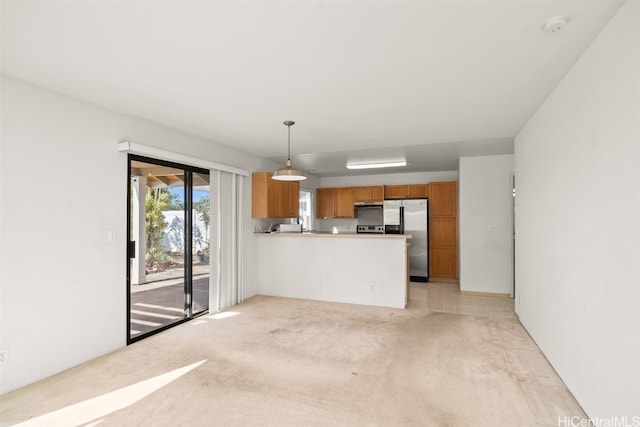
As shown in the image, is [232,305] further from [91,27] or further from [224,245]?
[91,27]

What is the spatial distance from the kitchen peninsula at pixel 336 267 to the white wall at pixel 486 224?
152 centimetres

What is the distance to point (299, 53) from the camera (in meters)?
2.18

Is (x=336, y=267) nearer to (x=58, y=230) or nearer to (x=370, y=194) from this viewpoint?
(x=370, y=194)

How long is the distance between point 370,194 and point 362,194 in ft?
0.67

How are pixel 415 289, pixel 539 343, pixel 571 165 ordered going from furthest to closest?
pixel 415 289 → pixel 539 343 → pixel 571 165

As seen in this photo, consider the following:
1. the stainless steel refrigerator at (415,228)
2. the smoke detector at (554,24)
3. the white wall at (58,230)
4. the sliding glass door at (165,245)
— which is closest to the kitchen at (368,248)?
the stainless steel refrigerator at (415,228)

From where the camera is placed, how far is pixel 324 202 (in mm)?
8070

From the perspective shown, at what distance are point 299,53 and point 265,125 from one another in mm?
1739

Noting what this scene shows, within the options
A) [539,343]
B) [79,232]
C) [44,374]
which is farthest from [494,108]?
[44,374]

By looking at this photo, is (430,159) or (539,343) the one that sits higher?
(430,159)

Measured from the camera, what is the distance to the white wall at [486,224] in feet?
17.5

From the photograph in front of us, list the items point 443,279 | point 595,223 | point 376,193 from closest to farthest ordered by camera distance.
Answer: point 595,223 < point 443,279 < point 376,193

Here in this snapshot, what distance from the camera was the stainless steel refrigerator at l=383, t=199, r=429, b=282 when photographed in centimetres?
675

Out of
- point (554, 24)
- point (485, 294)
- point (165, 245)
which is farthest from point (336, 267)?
point (554, 24)
